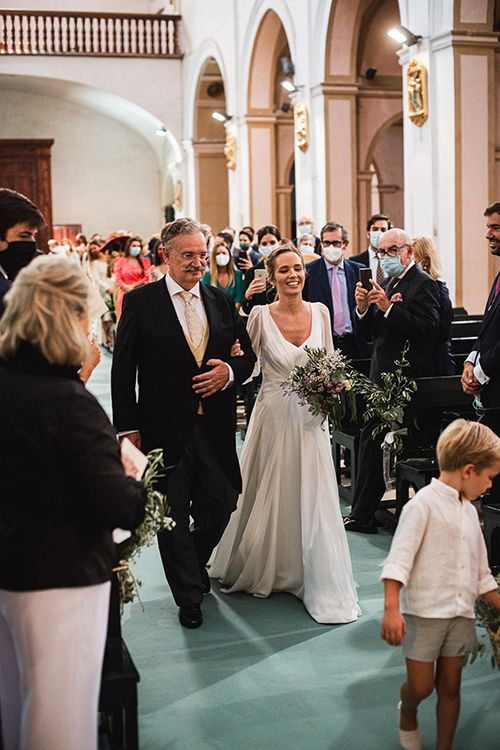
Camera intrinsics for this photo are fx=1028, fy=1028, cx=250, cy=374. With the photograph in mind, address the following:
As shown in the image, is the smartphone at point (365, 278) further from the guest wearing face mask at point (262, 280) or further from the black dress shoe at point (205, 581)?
the black dress shoe at point (205, 581)

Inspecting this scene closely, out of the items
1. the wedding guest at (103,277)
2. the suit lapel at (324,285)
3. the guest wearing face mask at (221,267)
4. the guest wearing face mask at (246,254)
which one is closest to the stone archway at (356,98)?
the guest wearing face mask at (246,254)

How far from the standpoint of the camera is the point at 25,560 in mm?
2637

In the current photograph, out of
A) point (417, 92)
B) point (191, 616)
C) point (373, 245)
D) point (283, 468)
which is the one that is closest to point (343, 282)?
point (373, 245)

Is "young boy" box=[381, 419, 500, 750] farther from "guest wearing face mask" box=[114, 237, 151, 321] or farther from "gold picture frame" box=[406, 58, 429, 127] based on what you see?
"guest wearing face mask" box=[114, 237, 151, 321]

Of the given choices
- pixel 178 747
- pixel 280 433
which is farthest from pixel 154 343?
pixel 178 747

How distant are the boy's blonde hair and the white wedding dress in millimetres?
1955

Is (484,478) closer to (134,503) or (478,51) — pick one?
(134,503)

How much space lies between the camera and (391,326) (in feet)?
20.7

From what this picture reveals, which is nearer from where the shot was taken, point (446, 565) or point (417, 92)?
point (446, 565)

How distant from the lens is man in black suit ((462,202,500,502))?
17.7ft

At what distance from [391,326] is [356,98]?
33.5 ft

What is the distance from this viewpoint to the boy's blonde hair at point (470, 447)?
3279 mm

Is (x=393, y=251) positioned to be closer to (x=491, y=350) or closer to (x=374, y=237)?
(x=491, y=350)

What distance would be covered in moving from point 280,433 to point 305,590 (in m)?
0.82
